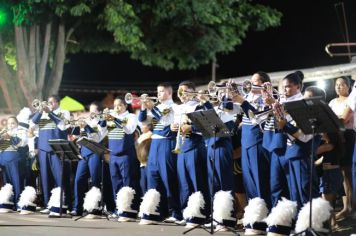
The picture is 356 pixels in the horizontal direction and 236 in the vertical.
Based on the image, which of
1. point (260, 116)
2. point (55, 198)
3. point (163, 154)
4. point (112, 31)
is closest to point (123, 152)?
point (163, 154)

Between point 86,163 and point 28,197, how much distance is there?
164cm

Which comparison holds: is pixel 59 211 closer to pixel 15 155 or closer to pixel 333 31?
pixel 15 155

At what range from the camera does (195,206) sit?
10633 millimetres

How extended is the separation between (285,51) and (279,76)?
839 inches

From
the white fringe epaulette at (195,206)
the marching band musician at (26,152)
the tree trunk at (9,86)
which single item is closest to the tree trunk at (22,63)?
the tree trunk at (9,86)

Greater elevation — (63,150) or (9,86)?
(9,86)

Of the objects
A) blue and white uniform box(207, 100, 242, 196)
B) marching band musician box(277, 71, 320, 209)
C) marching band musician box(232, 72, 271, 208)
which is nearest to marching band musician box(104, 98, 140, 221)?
blue and white uniform box(207, 100, 242, 196)

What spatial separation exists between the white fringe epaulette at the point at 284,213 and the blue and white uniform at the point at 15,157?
22.6 ft

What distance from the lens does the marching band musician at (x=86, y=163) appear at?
41.9 feet

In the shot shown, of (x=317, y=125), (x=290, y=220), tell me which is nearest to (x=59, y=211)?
(x=290, y=220)

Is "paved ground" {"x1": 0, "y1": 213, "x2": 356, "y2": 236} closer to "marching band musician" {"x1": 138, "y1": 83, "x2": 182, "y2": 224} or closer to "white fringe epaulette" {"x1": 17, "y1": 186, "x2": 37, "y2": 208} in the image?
"marching band musician" {"x1": 138, "y1": 83, "x2": 182, "y2": 224}

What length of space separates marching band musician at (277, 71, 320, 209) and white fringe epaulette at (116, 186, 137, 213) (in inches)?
137

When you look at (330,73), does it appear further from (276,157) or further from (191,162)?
(276,157)

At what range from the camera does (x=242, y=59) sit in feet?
130
